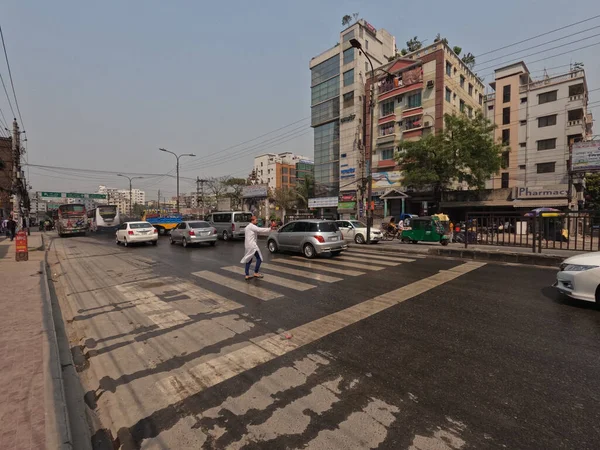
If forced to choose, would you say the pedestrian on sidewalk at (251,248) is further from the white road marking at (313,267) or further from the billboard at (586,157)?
the billboard at (586,157)

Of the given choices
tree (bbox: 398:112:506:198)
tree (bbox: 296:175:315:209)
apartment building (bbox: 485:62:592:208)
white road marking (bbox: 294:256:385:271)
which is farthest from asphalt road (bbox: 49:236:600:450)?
tree (bbox: 296:175:315:209)

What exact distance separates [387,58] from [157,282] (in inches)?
1969

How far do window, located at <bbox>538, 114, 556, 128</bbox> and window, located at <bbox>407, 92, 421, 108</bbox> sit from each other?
51.2 feet

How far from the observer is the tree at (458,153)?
2436cm

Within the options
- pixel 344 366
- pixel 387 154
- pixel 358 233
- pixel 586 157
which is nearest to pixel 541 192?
pixel 586 157

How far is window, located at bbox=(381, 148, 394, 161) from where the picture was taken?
3659 centimetres

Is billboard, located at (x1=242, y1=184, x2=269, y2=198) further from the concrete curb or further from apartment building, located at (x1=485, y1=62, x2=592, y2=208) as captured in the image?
the concrete curb

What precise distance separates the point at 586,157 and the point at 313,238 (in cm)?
2620

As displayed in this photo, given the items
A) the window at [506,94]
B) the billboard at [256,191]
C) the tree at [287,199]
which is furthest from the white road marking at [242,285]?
the window at [506,94]

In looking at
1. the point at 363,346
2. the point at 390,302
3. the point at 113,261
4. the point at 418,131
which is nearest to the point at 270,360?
the point at 363,346

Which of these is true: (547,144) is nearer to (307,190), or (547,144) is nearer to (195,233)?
(307,190)

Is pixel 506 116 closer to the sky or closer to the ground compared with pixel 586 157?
closer to the sky

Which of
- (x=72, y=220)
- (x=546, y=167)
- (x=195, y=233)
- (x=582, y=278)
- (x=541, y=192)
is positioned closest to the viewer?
(x=582, y=278)

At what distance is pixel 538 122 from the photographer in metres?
36.3
